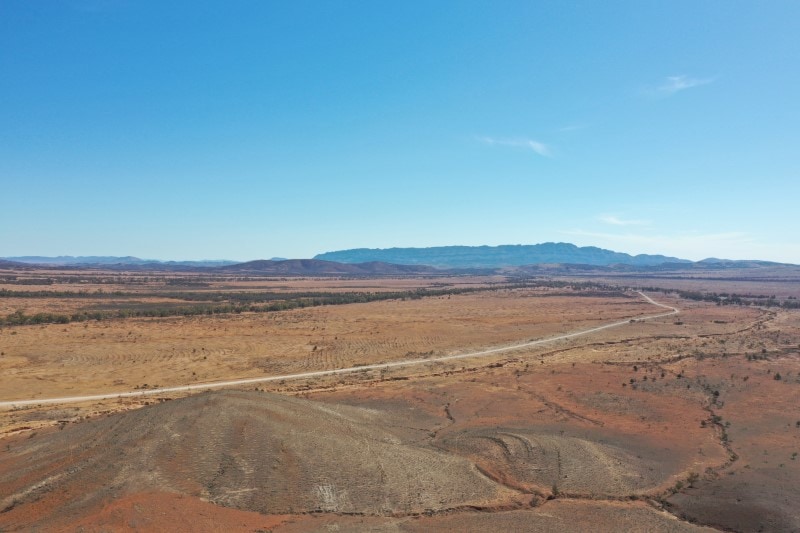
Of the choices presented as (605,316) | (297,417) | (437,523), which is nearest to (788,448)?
(437,523)

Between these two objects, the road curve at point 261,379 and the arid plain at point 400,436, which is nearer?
the arid plain at point 400,436

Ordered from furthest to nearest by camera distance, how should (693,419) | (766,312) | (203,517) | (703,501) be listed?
(766,312) → (693,419) → (703,501) → (203,517)

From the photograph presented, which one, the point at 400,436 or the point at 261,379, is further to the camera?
the point at 261,379

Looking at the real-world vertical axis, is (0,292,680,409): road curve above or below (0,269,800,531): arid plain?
below

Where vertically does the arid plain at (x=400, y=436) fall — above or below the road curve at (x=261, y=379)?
above

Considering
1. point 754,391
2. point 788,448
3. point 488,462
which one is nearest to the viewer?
point 488,462

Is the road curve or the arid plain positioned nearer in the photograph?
the arid plain

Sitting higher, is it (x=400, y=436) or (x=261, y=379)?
(x=400, y=436)

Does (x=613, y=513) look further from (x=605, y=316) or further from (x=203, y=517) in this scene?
(x=605, y=316)
